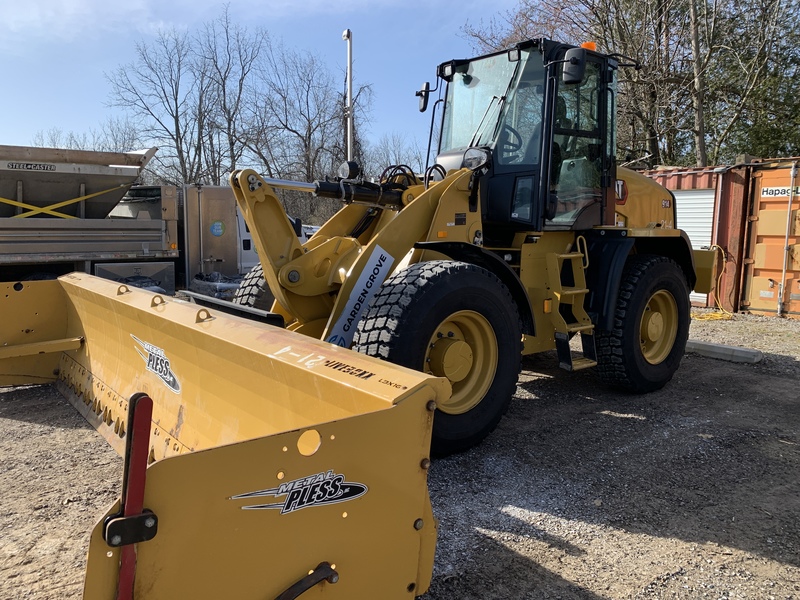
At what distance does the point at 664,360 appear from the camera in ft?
20.0

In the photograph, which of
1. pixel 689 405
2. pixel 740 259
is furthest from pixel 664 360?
pixel 740 259

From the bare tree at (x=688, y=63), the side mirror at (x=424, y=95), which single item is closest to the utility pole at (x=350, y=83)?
the bare tree at (x=688, y=63)

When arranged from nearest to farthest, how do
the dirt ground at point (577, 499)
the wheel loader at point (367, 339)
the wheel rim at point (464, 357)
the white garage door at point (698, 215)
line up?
the wheel loader at point (367, 339)
the dirt ground at point (577, 499)
the wheel rim at point (464, 357)
the white garage door at point (698, 215)

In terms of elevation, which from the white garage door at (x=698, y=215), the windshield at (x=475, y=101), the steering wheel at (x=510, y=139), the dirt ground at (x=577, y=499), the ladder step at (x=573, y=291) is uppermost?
the windshield at (x=475, y=101)

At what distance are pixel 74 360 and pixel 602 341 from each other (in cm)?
448

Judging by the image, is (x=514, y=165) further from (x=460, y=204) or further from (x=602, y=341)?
(x=602, y=341)

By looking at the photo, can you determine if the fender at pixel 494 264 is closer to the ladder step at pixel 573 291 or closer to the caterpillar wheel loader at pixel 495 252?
the caterpillar wheel loader at pixel 495 252

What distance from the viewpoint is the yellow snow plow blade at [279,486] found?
1797 mm

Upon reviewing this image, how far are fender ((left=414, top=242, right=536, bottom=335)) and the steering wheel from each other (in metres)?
1.11

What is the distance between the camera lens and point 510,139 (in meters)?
5.17

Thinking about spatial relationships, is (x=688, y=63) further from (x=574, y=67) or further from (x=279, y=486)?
(x=279, y=486)

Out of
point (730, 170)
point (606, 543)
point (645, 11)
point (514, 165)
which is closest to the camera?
point (606, 543)

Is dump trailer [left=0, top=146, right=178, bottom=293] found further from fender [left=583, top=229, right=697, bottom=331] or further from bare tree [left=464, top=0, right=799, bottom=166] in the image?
bare tree [left=464, top=0, right=799, bottom=166]

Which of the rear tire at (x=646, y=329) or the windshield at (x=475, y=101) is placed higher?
the windshield at (x=475, y=101)
